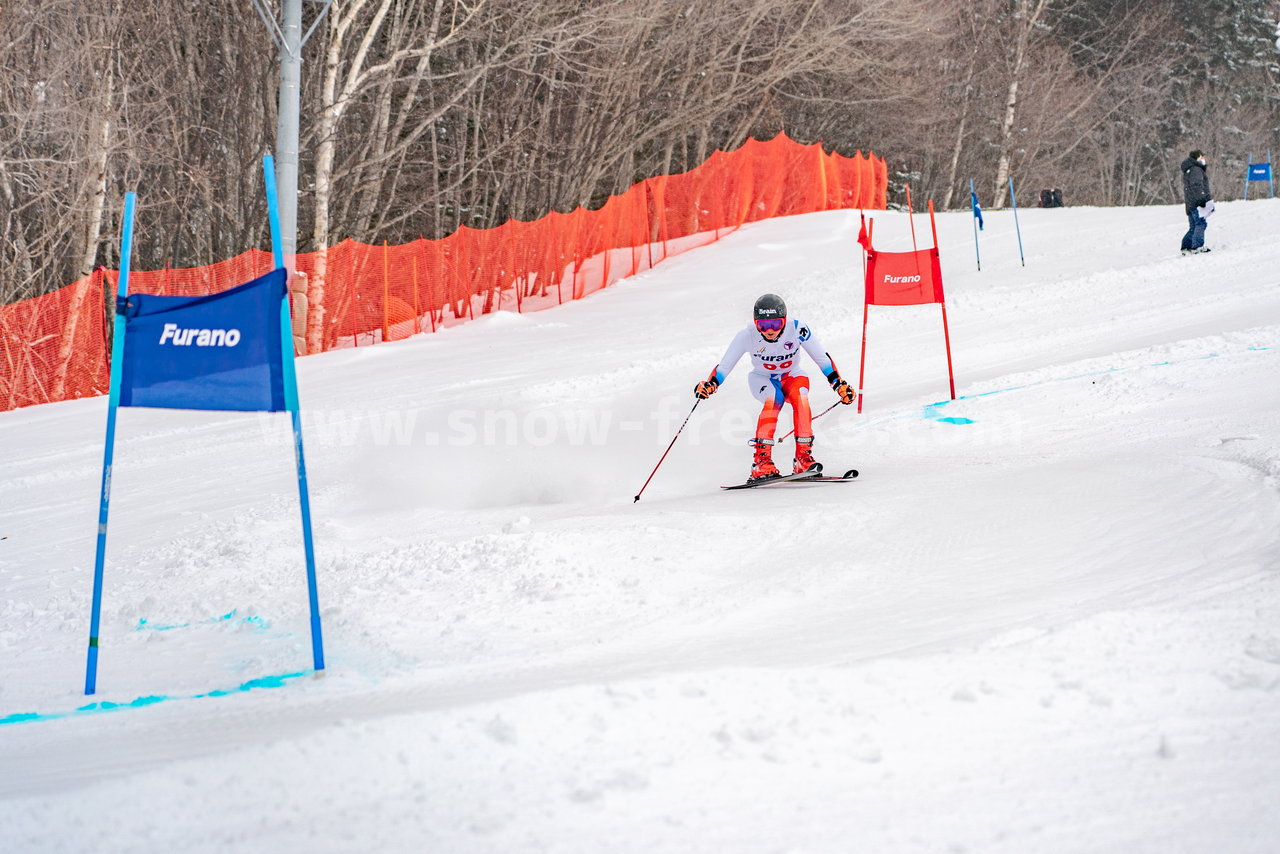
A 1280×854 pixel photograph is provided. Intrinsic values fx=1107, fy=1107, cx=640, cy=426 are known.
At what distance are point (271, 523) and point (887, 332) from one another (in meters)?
9.70

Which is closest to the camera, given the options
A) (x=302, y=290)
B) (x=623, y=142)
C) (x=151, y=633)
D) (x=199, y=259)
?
(x=151, y=633)

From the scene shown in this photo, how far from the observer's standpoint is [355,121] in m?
26.2

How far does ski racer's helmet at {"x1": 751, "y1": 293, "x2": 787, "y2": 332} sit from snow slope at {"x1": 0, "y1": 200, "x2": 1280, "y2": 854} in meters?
1.38

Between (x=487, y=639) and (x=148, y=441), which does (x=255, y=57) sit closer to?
(x=148, y=441)

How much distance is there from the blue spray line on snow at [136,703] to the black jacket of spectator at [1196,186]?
623 inches

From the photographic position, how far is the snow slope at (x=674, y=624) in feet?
10.3

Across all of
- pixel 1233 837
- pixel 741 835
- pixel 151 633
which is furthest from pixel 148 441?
pixel 1233 837

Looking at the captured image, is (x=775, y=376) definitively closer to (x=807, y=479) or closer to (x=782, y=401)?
(x=782, y=401)

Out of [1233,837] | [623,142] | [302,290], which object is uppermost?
[623,142]

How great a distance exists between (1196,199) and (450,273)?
39.2ft

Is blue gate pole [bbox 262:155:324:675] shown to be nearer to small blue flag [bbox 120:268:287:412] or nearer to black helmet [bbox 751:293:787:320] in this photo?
small blue flag [bbox 120:268:287:412]

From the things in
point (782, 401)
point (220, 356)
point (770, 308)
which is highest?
point (770, 308)

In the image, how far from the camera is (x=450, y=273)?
1920cm

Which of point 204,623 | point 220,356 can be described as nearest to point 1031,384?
point 204,623
